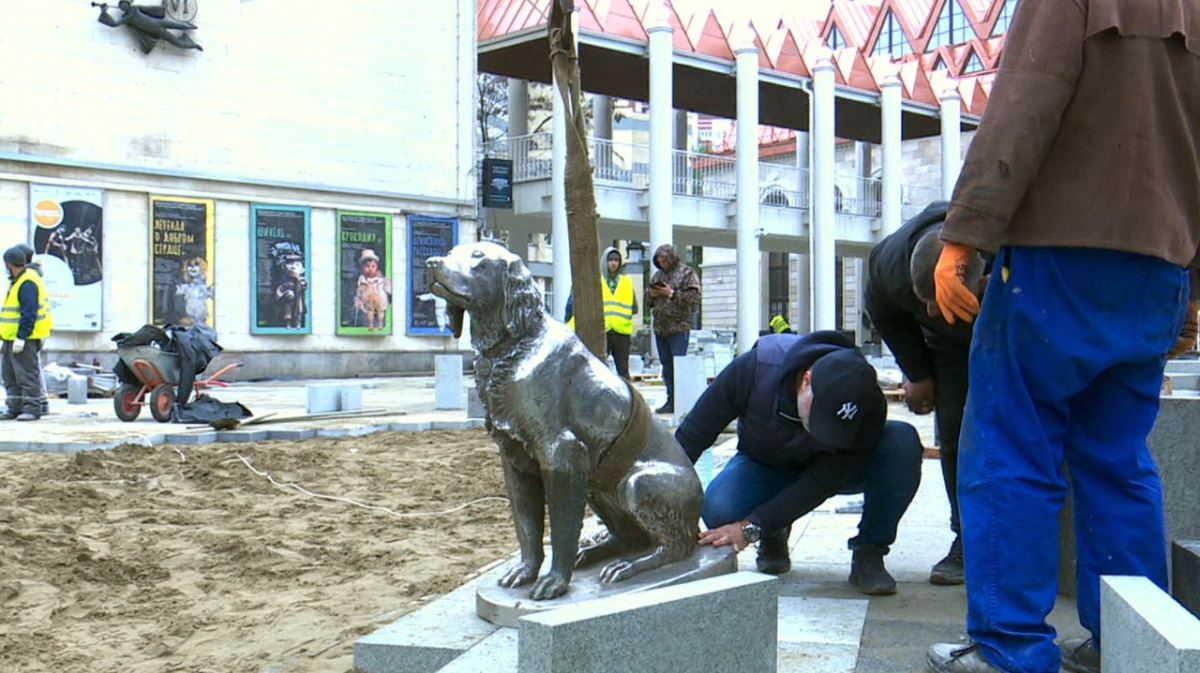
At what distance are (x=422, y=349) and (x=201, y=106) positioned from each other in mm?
5439

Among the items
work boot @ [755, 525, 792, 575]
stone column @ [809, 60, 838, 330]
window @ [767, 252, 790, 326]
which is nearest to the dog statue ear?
work boot @ [755, 525, 792, 575]

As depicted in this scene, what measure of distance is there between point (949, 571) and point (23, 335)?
946 centimetres

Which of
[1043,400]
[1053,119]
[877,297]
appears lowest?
[1043,400]

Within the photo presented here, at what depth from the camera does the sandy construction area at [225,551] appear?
139 inches

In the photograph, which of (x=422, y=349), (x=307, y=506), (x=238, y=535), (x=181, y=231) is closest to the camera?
(x=238, y=535)

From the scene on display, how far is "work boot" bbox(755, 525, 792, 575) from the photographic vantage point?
12.6 ft

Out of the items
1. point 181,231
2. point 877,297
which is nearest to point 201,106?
point 181,231

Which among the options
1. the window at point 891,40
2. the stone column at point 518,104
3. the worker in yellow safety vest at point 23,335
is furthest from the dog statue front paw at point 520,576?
the window at point 891,40

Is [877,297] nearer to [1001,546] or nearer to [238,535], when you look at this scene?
[1001,546]

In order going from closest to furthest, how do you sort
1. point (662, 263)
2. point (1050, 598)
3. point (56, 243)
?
1. point (1050, 598)
2. point (662, 263)
3. point (56, 243)

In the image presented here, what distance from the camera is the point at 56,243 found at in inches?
625

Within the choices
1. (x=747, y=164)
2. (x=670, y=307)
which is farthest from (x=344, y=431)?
(x=747, y=164)

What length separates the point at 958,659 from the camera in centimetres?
250

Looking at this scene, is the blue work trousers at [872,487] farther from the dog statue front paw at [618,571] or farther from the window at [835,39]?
the window at [835,39]
